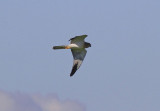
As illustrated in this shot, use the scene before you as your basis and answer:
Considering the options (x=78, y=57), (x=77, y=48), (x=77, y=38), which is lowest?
(x=78, y=57)

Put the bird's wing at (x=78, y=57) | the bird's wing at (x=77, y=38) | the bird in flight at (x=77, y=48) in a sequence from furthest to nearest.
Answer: the bird's wing at (x=78, y=57) → the bird in flight at (x=77, y=48) → the bird's wing at (x=77, y=38)

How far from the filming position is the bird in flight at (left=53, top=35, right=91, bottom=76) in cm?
3930

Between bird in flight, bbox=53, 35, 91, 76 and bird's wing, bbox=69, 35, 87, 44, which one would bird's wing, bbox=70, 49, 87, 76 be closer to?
bird in flight, bbox=53, 35, 91, 76

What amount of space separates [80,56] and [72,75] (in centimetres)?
218

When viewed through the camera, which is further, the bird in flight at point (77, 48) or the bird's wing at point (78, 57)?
the bird's wing at point (78, 57)

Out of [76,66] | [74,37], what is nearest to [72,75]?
[76,66]

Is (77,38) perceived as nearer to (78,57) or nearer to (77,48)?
(77,48)

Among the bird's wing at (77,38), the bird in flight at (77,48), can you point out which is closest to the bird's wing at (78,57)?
the bird in flight at (77,48)

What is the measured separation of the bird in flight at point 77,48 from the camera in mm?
39297

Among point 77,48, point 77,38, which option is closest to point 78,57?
point 77,48

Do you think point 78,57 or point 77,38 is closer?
point 77,38

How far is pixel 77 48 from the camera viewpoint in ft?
133

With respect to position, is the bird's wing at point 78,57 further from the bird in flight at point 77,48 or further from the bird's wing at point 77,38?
the bird's wing at point 77,38

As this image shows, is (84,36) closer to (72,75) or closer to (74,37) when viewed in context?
(74,37)
